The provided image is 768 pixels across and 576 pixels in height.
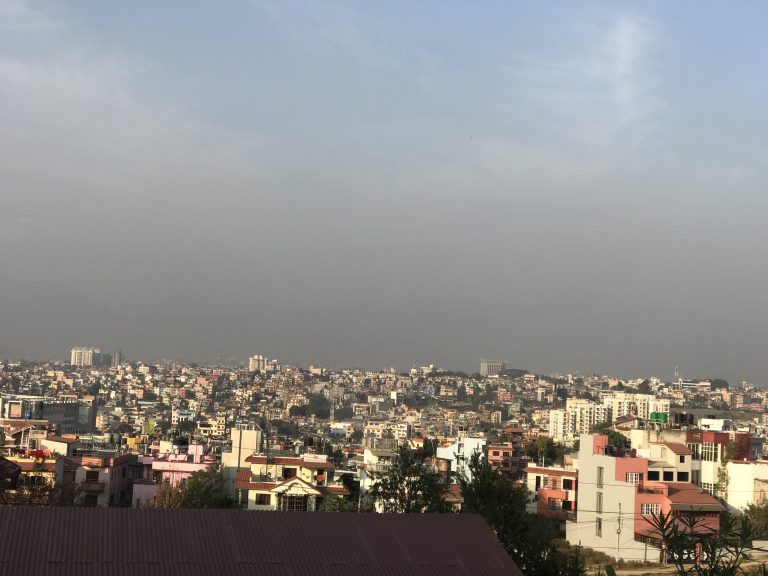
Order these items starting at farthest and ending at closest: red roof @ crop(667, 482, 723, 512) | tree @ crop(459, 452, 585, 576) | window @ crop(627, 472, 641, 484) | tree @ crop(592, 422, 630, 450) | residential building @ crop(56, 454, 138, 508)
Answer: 1. tree @ crop(592, 422, 630, 450)
2. residential building @ crop(56, 454, 138, 508)
3. window @ crop(627, 472, 641, 484)
4. red roof @ crop(667, 482, 723, 512)
5. tree @ crop(459, 452, 585, 576)

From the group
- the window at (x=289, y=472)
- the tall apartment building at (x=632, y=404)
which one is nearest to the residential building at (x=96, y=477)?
the window at (x=289, y=472)

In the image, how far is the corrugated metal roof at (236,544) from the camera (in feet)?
33.8

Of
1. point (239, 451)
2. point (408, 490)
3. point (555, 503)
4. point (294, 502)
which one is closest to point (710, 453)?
point (555, 503)

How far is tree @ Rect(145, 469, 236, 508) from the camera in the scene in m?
27.9

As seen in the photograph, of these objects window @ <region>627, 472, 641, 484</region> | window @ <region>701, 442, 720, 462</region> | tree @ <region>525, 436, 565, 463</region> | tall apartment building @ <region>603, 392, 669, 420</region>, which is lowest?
window @ <region>627, 472, 641, 484</region>

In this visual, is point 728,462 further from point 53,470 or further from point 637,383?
point 637,383

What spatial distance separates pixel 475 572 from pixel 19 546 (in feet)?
14.5

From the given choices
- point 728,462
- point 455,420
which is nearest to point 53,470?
point 728,462

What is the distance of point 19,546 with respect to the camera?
1031 cm

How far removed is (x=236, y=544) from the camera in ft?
35.6

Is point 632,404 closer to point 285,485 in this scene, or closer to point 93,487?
point 93,487

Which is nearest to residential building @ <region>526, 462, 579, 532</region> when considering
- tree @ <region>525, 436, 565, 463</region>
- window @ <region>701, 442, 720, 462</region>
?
window @ <region>701, 442, 720, 462</region>

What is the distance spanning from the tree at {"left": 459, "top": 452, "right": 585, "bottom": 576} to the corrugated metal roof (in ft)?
16.0

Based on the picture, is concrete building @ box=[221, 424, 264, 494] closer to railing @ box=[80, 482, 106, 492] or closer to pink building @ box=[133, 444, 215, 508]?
pink building @ box=[133, 444, 215, 508]
